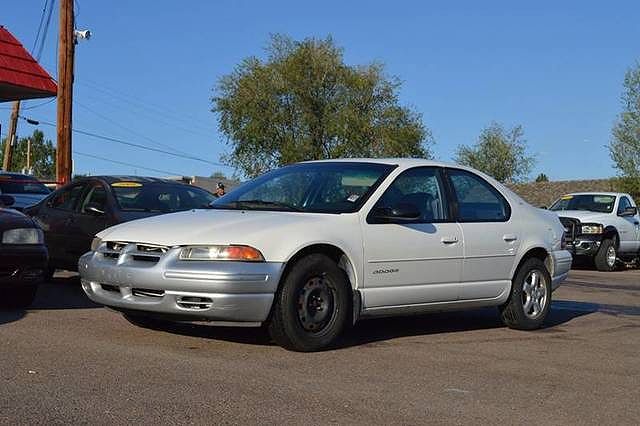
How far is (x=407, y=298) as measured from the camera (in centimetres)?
734

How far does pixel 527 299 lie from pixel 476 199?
111 centimetres

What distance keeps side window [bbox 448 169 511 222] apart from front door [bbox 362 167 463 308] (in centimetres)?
20

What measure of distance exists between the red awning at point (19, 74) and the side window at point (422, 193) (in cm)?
1232

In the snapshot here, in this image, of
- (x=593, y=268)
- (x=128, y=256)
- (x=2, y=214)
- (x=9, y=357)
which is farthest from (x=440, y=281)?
(x=593, y=268)

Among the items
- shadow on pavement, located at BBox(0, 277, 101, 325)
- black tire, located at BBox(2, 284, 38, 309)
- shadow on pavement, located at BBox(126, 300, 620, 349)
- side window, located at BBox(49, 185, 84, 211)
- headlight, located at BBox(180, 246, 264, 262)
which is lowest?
shadow on pavement, located at BBox(126, 300, 620, 349)

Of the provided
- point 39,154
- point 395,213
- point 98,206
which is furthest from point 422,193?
point 39,154

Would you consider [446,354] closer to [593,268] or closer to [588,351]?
[588,351]

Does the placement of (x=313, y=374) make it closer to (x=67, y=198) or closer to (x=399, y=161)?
(x=399, y=161)

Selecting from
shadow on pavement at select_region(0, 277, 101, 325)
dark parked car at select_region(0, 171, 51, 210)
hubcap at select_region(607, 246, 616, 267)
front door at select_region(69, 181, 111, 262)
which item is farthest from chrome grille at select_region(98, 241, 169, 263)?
hubcap at select_region(607, 246, 616, 267)

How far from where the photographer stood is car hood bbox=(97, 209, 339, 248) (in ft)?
21.1

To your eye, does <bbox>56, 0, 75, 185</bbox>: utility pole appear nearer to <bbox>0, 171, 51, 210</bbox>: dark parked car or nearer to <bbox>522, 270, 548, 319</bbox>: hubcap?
<bbox>0, 171, 51, 210</bbox>: dark parked car

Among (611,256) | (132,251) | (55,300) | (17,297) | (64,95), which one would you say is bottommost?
(55,300)

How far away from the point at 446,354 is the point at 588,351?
4.30ft

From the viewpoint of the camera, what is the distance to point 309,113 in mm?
41375
